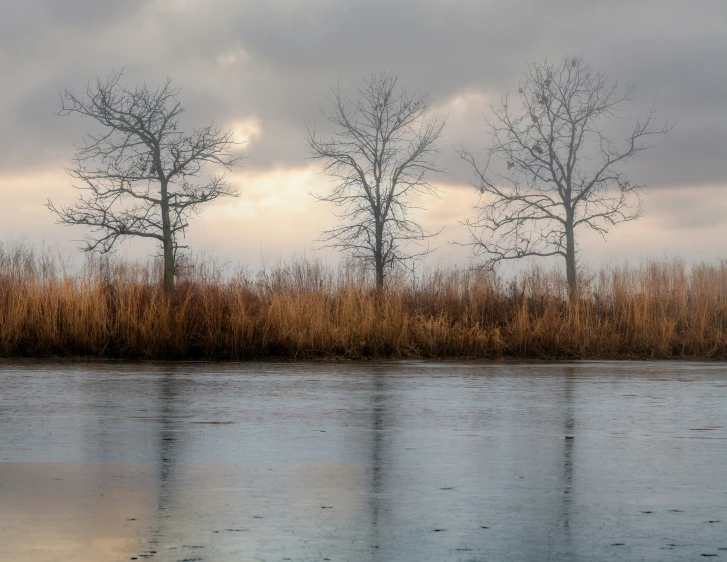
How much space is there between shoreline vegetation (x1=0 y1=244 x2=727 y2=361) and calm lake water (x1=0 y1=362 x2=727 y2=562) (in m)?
7.60

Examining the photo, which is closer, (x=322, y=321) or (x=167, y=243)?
(x=322, y=321)

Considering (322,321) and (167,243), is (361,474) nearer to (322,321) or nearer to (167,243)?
(322,321)

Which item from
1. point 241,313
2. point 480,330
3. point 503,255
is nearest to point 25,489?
point 241,313

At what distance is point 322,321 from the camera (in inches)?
775

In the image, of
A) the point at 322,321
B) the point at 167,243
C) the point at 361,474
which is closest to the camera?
the point at 361,474

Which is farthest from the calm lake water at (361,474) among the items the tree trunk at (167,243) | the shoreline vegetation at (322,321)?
the tree trunk at (167,243)

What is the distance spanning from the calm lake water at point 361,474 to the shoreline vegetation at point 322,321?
7603mm

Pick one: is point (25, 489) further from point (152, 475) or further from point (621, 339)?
point (621, 339)

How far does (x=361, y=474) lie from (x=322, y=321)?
13814 millimetres

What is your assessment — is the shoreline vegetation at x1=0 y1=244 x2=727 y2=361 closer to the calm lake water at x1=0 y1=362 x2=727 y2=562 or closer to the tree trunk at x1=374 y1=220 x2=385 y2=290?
the calm lake water at x1=0 y1=362 x2=727 y2=562

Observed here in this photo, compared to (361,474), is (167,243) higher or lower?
higher

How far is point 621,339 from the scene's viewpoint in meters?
21.9

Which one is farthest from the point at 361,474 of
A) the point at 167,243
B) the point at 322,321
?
the point at 167,243

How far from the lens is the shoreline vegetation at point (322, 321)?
19.4m
